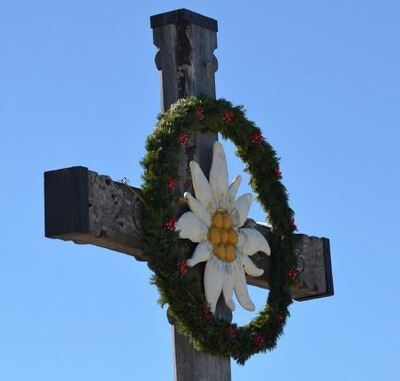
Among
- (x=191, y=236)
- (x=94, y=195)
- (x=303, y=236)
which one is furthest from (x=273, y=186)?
(x=94, y=195)

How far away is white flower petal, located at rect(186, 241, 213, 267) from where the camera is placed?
8.46m

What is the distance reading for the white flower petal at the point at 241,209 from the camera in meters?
8.89

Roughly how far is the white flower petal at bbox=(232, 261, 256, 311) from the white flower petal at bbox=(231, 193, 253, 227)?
0.23 m

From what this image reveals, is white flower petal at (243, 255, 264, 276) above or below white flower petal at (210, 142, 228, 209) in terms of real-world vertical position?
below

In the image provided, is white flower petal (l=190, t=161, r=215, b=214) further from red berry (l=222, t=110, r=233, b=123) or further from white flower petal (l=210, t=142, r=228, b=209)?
red berry (l=222, t=110, r=233, b=123)

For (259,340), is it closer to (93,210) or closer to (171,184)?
(171,184)

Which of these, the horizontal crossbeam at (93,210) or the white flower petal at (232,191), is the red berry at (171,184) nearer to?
the horizontal crossbeam at (93,210)

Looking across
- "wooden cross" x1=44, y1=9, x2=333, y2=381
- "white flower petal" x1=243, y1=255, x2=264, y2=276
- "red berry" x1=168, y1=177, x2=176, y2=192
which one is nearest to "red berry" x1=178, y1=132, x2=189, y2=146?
"wooden cross" x1=44, y1=9, x2=333, y2=381

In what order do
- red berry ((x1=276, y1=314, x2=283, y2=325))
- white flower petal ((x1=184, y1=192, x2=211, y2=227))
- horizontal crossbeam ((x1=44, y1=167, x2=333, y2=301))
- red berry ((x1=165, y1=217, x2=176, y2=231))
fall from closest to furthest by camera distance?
horizontal crossbeam ((x1=44, y1=167, x2=333, y2=301))
red berry ((x1=165, y1=217, x2=176, y2=231))
white flower petal ((x1=184, y1=192, x2=211, y2=227))
red berry ((x1=276, y1=314, x2=283, y2=325))

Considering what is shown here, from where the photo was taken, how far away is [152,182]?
329 inches

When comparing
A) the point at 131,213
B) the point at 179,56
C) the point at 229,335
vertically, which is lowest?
the point at 229,335

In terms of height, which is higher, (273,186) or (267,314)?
(273,186)

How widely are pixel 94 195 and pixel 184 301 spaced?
2.51 feet

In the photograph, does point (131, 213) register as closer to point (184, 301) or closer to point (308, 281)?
point (184, 301)
